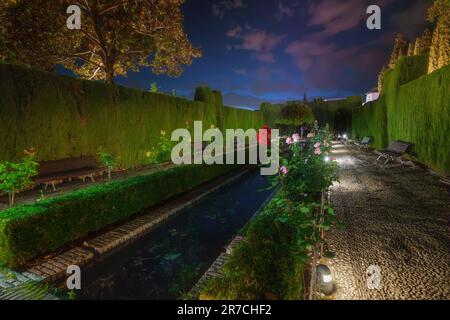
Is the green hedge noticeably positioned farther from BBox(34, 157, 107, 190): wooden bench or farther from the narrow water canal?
BBox(34, 157, 107, 190): wooden bench

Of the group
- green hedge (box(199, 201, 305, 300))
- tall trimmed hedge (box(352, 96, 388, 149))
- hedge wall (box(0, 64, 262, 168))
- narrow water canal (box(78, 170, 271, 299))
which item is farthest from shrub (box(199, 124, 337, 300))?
tall trimmed hedge (box(352, 96, 388, 149))

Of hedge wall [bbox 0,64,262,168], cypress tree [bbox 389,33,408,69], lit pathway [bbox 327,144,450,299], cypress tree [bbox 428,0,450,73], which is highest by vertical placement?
cypress tree [bbox 389,33,408,69]

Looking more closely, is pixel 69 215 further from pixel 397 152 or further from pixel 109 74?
pixel 397 152

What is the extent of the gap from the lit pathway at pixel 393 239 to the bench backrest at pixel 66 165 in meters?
7.30

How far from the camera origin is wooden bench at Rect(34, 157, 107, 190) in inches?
273

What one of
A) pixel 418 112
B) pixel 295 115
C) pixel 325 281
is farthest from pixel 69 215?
pixel 295 115

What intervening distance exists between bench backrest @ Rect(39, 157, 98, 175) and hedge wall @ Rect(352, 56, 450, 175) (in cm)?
1094

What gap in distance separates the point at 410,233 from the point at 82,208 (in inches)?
214

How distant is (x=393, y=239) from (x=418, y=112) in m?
8.62

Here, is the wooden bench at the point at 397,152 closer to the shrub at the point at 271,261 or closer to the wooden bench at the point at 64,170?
the shrub at the point at 271,261

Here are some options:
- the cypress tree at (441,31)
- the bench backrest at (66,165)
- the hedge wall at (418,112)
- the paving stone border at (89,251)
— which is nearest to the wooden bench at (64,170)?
the bench backrest at (66,165)
